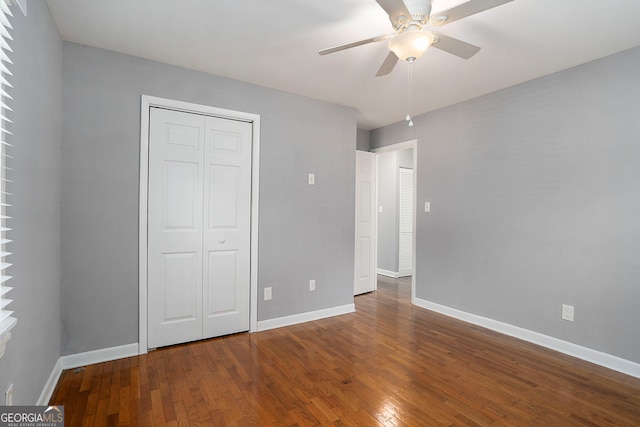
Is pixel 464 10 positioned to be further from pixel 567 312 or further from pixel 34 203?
pixel 567 312

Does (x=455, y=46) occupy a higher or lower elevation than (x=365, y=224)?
higher

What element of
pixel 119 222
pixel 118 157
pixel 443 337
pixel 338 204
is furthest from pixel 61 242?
pixel 443 337

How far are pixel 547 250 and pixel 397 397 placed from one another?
2.01 meters

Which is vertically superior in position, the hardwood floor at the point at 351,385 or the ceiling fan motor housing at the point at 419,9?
the ceiling fan motor housing at the point at 419,9

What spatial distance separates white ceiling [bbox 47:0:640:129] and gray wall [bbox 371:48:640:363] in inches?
12.3

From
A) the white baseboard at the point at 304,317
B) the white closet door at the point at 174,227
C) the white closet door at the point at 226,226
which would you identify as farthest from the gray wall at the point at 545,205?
the white closet door at the point at 174,227

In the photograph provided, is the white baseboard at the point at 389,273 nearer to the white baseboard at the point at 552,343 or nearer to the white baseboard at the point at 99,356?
the white baseboard at the point at 552,343

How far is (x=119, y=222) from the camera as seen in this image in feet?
8.41

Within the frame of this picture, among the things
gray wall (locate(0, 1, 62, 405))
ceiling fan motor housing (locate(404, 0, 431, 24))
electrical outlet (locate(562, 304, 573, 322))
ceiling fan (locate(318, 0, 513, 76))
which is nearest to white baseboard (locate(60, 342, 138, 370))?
gray wall (locate(0, 1, 62, 405))

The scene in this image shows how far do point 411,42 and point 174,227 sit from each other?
7.76 feet

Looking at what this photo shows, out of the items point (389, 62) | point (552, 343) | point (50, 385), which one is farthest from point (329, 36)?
point (552, 343)

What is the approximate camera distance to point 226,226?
3.05 metres

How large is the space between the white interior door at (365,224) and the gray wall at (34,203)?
11.0 feet

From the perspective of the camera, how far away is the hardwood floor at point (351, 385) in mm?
1852
